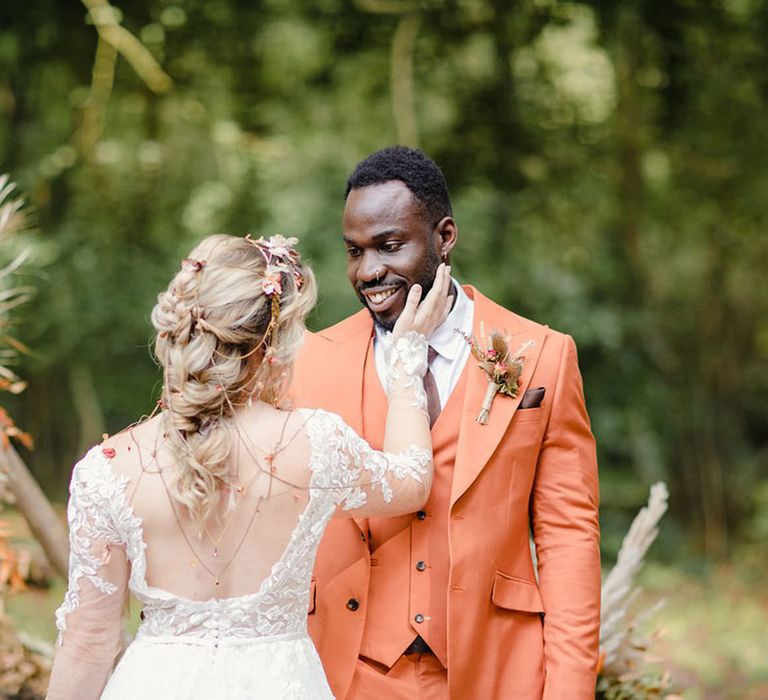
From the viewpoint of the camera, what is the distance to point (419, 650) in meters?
2.36

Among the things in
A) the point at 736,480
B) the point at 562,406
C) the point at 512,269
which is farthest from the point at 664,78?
the point at 562,406

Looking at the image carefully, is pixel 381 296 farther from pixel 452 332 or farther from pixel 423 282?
pixel 452 332

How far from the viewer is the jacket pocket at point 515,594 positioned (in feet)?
7.82

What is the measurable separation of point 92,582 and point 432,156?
233 inches

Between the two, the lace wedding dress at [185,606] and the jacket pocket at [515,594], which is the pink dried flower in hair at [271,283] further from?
the jacket pocket at [515,594]

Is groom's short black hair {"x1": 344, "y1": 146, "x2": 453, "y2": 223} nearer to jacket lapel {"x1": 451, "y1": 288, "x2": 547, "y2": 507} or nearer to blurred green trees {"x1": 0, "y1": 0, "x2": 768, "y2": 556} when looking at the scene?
jacket lapel {"x1": 451, "y1": 288, "x2": 547, "y2": 507}

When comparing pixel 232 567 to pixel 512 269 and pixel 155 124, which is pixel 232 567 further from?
pixel 155 124

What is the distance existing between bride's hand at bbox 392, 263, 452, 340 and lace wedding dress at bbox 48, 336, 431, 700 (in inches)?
15.6

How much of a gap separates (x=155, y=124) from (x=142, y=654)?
20.6ft

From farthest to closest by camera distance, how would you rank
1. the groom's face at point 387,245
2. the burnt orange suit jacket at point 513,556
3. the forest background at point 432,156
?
the forest background at point 432,156 → the groom's face at point 387,245 → the burnt orange suit jacket at point 513,556

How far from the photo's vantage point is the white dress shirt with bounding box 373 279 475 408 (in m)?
2.54

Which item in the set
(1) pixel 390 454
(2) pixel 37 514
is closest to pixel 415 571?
(1) pixel 390 454

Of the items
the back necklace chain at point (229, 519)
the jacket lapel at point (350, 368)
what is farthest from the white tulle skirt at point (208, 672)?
the jacket lapel at point (350, 368)

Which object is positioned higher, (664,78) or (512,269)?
(664,78)
